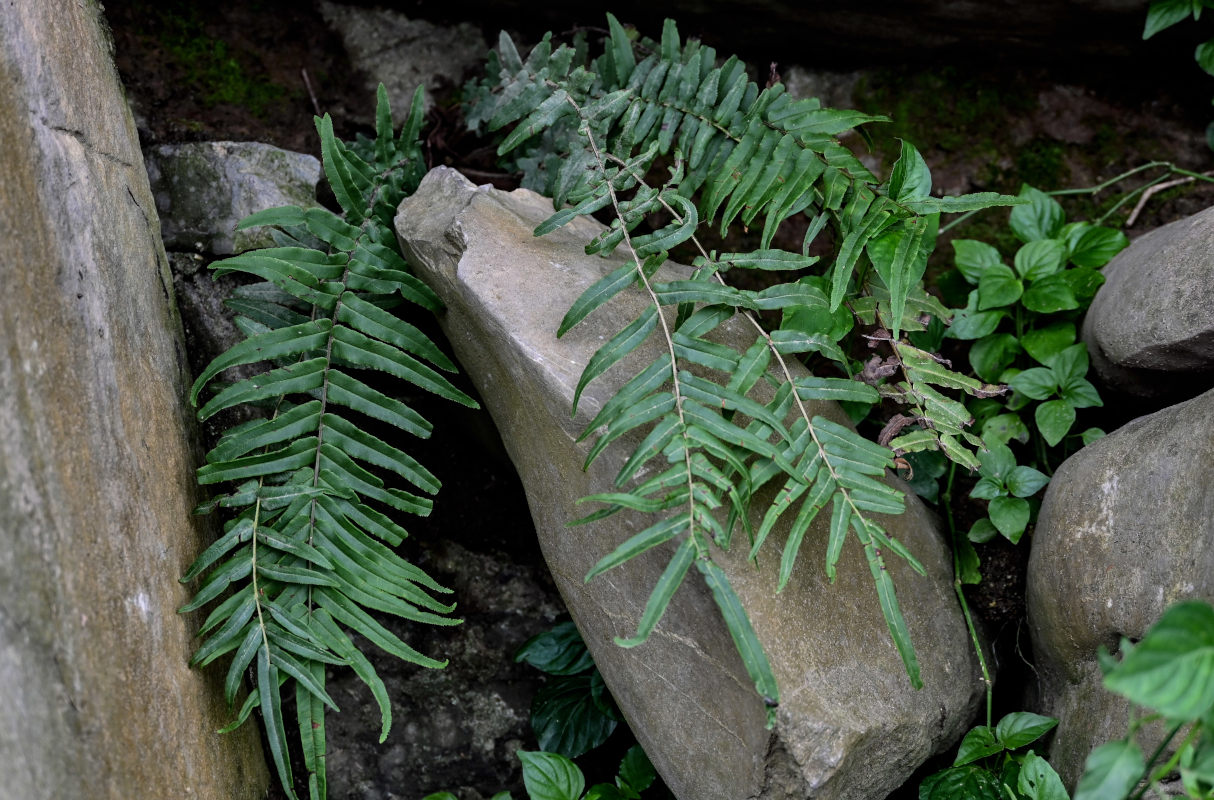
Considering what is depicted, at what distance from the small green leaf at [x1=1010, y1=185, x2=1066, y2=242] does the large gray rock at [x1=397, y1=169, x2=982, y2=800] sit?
992 millimetres

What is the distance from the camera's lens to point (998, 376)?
2688mm

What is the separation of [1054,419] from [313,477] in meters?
1.99

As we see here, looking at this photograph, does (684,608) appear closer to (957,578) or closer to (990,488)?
(957,578)

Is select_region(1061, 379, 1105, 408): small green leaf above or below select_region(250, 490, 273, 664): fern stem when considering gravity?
above

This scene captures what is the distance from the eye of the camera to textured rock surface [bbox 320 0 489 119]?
10.3ft

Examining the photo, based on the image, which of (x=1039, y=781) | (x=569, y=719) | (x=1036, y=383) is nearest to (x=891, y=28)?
(x=1036, y=383)

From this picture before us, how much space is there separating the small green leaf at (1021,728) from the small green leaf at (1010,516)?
45cm

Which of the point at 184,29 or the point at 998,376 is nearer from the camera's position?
the point at 998,376

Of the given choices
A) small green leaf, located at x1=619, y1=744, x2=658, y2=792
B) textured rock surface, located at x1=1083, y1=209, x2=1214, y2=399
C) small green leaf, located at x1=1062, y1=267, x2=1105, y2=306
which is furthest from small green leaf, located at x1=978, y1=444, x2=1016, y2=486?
small green leaf, located at x1=619, y1=744, x2=658, y2=792

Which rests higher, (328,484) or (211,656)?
(328,484)

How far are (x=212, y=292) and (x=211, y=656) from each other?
106cm

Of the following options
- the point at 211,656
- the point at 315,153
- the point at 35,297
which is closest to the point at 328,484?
the point at 211,656

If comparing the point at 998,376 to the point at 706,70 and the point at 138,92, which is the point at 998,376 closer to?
the point at 706,70

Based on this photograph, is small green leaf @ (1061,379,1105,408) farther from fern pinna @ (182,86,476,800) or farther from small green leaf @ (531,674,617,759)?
fern pinna @ (182,86,476,800)
